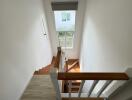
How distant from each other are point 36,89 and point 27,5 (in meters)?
2.02

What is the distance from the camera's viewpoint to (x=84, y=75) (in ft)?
4.26

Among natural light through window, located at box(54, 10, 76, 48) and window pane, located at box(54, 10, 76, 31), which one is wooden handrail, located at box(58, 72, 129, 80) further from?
window pane, located at box(54, 10, 76, 31)

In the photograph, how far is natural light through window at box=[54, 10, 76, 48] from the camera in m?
6.01

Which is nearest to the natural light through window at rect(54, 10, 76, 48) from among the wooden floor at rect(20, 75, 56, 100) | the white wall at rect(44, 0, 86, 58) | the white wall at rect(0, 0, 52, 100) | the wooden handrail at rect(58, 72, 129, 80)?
the white wall at rect(44, 0, 86, 58)

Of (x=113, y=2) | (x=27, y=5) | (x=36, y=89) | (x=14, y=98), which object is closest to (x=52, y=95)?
(x=36, y=89)

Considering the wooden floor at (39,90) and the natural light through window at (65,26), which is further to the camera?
the natural light through window at (65,26)

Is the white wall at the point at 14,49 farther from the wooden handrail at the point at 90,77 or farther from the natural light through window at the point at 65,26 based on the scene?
the natural light through window at the point at 65,26

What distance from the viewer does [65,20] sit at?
20.9 ft

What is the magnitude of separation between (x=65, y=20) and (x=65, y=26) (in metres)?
0.35

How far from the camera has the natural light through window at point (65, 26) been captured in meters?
6.01

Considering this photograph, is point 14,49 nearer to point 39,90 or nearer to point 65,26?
point 39,90

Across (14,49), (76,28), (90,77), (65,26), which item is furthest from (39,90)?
(65,26)

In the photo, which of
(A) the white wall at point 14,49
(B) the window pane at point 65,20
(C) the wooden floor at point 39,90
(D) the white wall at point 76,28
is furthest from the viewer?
(B) the window pane at point 65,20

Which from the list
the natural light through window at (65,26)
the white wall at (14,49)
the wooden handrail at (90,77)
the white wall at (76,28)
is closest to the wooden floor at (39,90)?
the white wall at (14,49)
